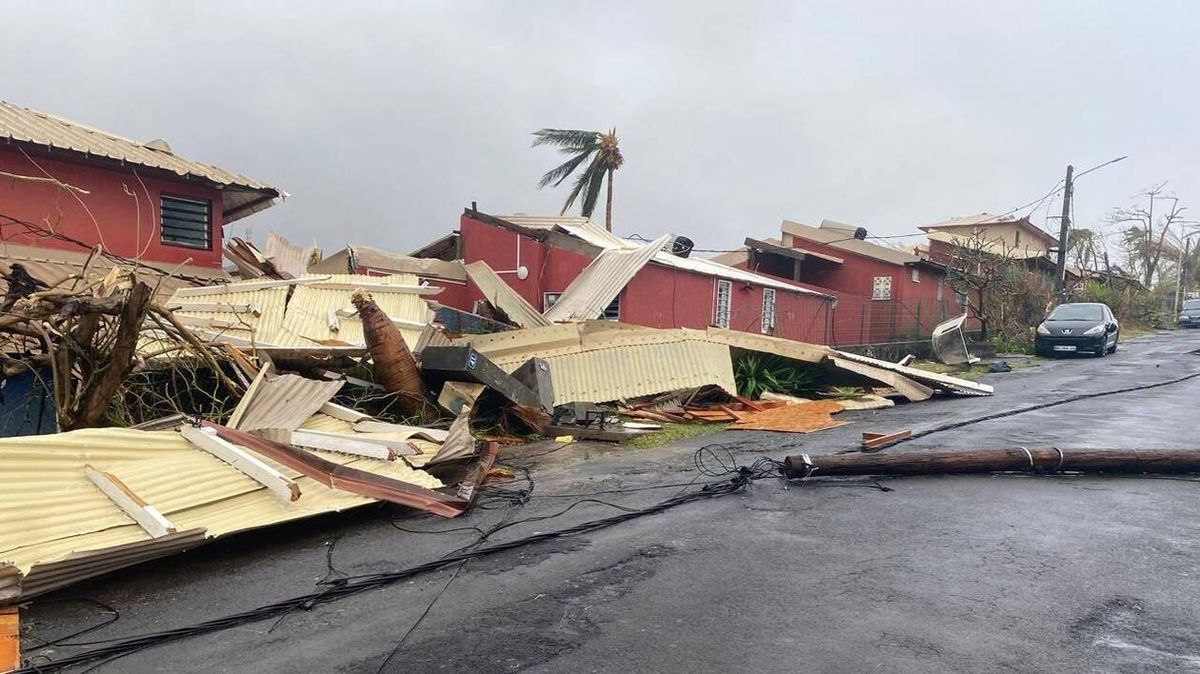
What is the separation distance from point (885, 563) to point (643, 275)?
1393 cm

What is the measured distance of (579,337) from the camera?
1220 cm

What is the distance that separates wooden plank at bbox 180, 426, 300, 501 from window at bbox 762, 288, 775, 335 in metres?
17.5

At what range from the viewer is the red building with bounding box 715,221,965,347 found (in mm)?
25984

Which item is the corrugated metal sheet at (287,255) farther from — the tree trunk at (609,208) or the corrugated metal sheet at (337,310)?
the tree trunk at (609,208)

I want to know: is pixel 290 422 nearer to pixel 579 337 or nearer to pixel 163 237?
pixel 579 337

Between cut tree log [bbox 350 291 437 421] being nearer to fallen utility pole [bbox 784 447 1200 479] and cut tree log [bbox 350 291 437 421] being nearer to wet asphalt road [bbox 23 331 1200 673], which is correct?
wet asphalt road [bbox 23 331 1200 673]

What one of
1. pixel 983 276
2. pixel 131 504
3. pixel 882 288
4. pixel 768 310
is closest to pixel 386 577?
pixel 131 504

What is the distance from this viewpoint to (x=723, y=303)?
20.5 m

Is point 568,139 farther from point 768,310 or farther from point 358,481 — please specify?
point 358,481

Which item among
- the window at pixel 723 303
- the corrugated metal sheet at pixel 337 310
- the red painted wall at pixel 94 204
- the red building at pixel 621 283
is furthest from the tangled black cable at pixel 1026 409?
the red painted wall at pixel 94 204

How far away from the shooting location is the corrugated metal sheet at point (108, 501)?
439 centimetres

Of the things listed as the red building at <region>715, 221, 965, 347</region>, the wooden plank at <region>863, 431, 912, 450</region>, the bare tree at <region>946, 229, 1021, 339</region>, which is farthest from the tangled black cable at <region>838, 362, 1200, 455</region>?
the red building at <region>715, 221, 965, 347</region>

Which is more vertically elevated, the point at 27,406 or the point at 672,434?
the point at 27,406

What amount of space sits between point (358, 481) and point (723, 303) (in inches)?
620
